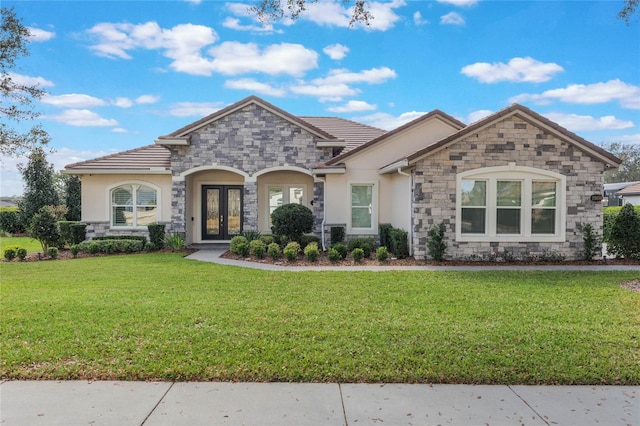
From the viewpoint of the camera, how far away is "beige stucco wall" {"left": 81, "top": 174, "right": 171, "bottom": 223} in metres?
16.6

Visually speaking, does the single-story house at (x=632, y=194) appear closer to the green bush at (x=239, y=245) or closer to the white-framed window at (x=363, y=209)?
the white-framed window at (x=363, y=209)

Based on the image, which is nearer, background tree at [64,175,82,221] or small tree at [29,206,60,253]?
small tree at [29,206,60,253]

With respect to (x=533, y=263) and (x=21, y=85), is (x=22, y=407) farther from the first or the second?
(x=533, y=263)

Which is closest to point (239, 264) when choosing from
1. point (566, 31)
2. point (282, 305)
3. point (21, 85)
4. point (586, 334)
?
point (282, 305)

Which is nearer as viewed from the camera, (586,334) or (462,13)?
(586,334)

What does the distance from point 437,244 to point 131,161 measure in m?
12.9

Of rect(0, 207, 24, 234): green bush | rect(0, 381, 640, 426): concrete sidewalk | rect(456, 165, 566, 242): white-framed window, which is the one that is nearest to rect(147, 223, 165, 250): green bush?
rect(456, 165, 566, 242): white-framed window

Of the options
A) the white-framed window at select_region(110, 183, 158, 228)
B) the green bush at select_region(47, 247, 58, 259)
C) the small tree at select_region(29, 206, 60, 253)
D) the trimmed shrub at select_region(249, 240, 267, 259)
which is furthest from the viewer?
the white-framed window at select_region(110, 183, 158, 228)

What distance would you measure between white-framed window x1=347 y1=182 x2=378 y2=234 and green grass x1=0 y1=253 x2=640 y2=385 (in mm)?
5908

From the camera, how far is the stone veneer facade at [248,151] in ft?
51.9

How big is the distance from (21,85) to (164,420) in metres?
9.18

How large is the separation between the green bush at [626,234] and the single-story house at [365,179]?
777 millimetres

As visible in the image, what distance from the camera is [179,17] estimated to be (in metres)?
10.3

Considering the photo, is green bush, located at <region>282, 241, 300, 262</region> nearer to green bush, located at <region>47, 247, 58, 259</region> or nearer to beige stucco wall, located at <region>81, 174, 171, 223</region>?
beige stucco wall, located at <region>81, 174, 171, 223</region>
